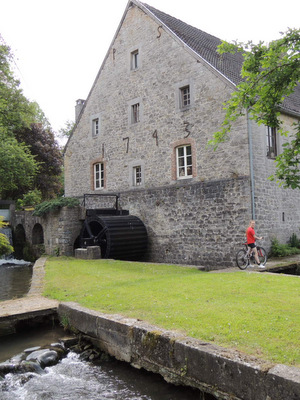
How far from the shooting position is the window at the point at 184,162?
14.0 m

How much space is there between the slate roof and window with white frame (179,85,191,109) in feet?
4.37

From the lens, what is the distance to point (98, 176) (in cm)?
1848

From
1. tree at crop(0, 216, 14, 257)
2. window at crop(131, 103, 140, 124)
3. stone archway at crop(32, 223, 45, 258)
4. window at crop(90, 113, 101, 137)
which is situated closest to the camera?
tree at crop(0, 216, 14, 257)

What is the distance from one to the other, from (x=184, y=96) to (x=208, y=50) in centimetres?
248

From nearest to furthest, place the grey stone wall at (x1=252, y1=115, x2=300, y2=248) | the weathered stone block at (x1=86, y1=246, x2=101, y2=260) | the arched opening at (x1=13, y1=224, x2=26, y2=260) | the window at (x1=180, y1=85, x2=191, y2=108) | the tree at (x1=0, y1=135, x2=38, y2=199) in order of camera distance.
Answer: the grey stone wall at (x1=252, y1=115, x2=300, y2=248) < the weathered stone block at (x1=86, y1=246, x2=101, y2=260) < the window at (x1=180, y1=85, x2=191, y2=108) < the tree at (x1=0, y1=135, x2=38, y2=199) < the arched opening at (x1=13, y1=224, x2=26, y2=260)

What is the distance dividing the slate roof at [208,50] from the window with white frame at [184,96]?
1.33 meters

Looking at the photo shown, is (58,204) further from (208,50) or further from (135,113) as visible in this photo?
(208,50)

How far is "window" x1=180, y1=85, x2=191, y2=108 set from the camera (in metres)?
14.1

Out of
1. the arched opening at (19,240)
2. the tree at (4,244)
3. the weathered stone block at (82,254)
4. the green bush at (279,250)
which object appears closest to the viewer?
the tree at (4,244)

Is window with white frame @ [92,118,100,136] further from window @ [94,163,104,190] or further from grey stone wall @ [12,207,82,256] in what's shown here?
grey stone wall @ [12,207,82,256]

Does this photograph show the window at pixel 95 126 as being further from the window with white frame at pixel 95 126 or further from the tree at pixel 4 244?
the tree at pixel 4 244

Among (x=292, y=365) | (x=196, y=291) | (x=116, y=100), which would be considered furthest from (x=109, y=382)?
(x=116, y=100)

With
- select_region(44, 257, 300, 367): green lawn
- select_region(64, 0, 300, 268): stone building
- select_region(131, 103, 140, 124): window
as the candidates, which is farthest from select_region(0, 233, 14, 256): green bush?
select_region(131, 103, 140, 124): window

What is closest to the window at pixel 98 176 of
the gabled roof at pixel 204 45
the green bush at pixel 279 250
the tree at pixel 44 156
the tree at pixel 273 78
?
the gabled roof at pixel 204 45
